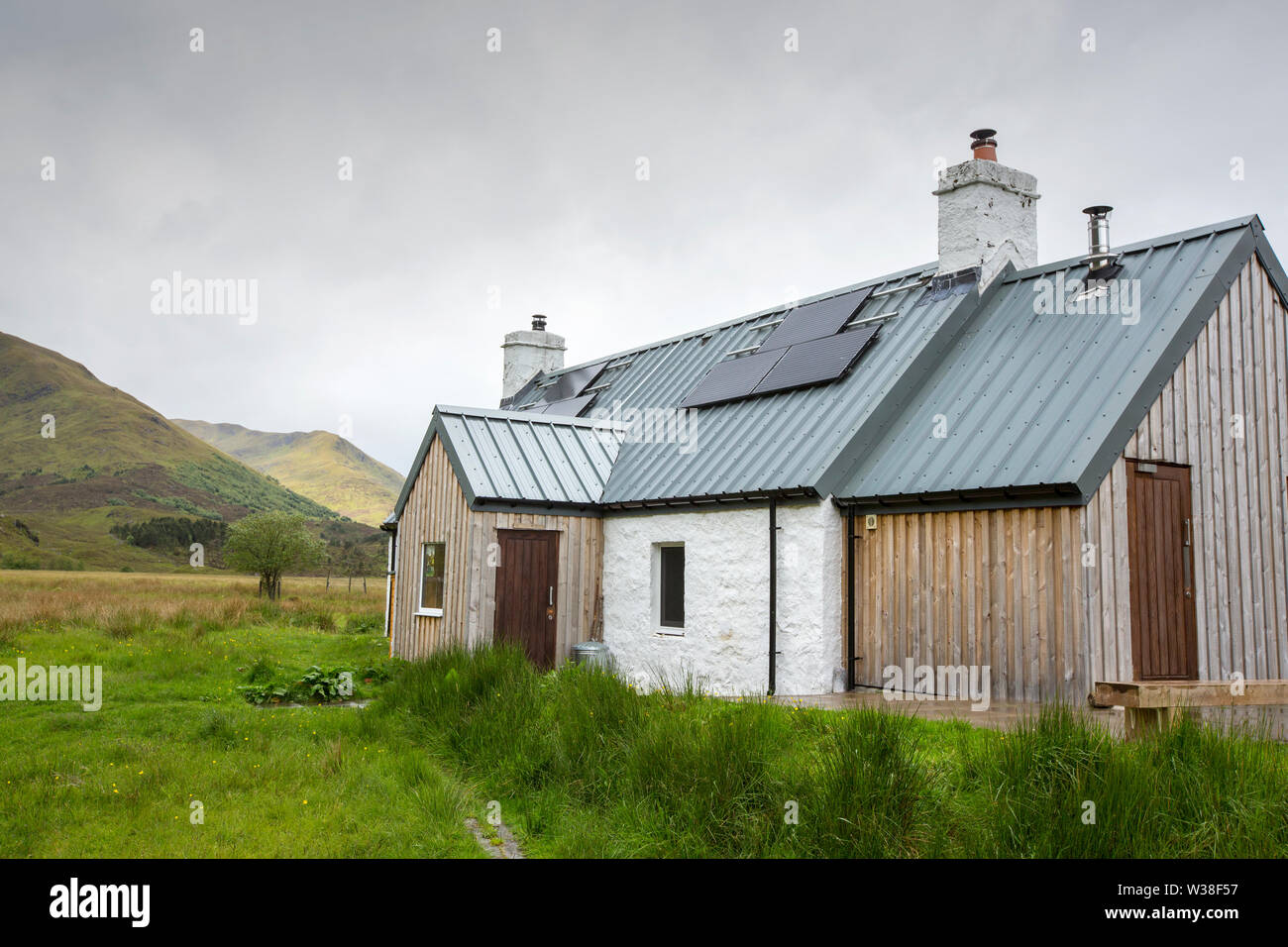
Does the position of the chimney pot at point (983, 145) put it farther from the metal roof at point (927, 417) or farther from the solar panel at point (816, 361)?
the solar panel at point (816, 361)

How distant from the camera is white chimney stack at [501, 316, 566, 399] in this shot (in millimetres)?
25953

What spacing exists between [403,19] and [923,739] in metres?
15.6

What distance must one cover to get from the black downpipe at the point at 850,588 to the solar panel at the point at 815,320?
4311mm

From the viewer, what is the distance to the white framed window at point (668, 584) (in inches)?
565

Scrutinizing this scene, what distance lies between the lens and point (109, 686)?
38.3ft

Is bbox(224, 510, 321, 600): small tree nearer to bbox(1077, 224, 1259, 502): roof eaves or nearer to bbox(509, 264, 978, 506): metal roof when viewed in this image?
bbox(509, 264, 978, 506): metal roof

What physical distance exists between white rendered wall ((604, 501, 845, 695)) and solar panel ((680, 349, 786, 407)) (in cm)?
272

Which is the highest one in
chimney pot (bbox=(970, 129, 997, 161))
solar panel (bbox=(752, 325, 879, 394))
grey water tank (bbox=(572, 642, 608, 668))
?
chimney pot (bbox=(970, 129, 997, 161))

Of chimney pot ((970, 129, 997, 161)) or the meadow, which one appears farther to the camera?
chimney pot ((970, 129, 997, 161))

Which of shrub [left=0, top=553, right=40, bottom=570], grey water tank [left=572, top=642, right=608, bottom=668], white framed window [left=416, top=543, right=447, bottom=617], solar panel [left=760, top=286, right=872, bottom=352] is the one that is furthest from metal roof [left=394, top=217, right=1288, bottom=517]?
shrub [left=0, top=553, right=40, bottom=570]

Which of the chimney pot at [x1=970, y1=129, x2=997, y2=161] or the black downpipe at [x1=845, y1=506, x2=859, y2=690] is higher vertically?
the chimney pot at [x1=970, y1=129, x2=997, y2=161]

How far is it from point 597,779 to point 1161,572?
23.0 ft
